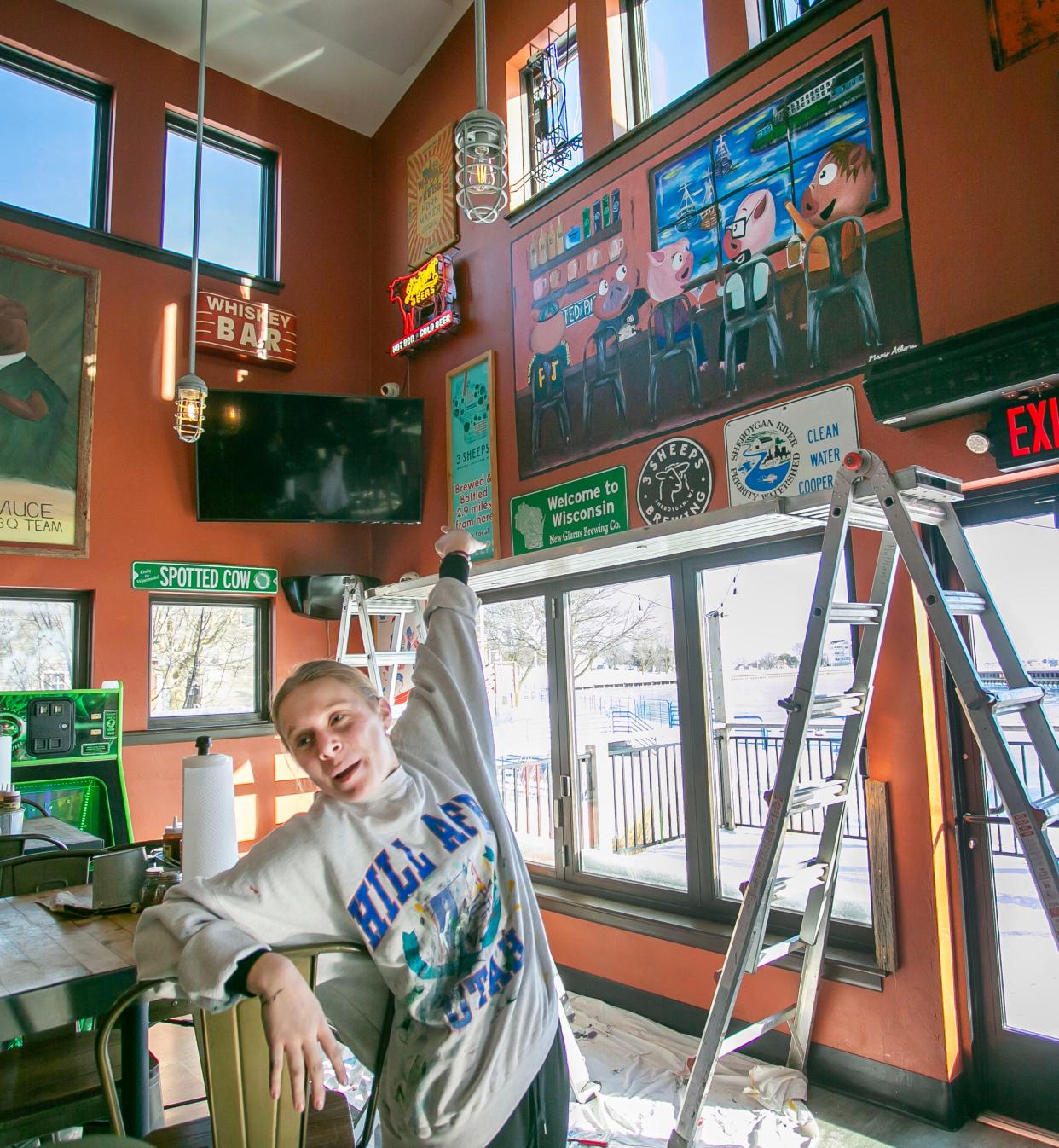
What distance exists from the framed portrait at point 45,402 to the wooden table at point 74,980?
3232 mm

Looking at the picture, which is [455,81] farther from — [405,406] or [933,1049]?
[933,1049]

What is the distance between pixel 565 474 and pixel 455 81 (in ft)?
9.46

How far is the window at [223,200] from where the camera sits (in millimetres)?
5285

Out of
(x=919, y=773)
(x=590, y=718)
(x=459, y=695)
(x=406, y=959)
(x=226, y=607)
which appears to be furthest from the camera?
(x=226, y=607)

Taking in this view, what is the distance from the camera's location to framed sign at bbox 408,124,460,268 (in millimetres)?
5270

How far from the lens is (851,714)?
2615mm

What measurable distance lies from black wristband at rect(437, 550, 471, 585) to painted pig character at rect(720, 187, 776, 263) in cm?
216

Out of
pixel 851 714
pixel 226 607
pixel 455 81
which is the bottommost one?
pixel 851 714

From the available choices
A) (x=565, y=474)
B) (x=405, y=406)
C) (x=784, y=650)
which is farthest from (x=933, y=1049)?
(x=405, y=406)

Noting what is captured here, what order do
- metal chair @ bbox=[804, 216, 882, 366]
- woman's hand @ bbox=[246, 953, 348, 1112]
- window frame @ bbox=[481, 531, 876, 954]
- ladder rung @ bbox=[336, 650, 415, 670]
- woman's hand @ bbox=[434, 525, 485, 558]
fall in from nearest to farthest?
woman's hand @ bbox=[246, 953, 348, 1112] < woman's hand @ bbox=[434, 525, 485, 558] < metal chair @ bbox=[804, 216, 882, 366] < window frame @ bbox=[481, 531, 876, 954] < ladder rung @ bbox=[336, 650, 415, 670]

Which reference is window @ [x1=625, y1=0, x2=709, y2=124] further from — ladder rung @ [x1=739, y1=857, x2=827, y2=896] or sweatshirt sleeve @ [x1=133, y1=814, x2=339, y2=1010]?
sweatshirt sleeve @ [x1=133, y1=814, x2=339, y2=1010]

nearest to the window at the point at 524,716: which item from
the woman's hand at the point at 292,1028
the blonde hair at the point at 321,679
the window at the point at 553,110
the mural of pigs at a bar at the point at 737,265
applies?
the mural of pigs at a bar at the point at 737,265

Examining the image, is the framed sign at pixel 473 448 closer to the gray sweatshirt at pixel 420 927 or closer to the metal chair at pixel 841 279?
the metal chair at pixel 841 279

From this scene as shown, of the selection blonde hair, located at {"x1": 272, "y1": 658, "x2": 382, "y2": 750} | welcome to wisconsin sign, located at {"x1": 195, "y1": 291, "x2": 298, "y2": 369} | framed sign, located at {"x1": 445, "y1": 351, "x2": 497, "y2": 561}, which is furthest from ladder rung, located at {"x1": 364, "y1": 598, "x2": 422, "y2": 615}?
blonde hair, located at {"x1": 272, "y1": 658, "x2": 382, "y2": 750}
